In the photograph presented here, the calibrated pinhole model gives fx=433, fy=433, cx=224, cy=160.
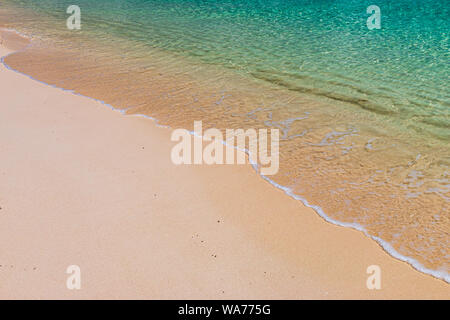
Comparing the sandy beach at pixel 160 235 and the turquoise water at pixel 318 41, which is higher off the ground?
the turquoise water at pixel 318 41

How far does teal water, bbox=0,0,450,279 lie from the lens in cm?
507

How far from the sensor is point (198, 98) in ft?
27.5

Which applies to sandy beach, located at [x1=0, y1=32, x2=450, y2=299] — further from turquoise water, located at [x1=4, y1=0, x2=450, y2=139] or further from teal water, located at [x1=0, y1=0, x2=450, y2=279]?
turquoise water, located at [x1=4, y1=0, x2=450, y2=139]

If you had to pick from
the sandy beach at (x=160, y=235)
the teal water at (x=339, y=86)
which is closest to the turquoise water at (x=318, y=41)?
the teal water at (x=339, y=86)

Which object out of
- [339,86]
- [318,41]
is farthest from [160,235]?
[318,41]

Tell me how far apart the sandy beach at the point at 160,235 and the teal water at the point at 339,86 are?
52 cm

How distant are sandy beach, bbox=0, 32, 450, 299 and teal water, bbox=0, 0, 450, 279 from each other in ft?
1.70

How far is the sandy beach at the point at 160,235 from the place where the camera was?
3.81m

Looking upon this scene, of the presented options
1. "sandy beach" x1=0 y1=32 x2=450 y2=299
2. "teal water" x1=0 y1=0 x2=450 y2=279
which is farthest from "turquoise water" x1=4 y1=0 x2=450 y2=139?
"sandy beach" x1=0 y1=32 x2=450 y2=299

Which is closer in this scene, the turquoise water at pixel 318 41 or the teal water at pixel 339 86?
the teal water at pixel 339 86

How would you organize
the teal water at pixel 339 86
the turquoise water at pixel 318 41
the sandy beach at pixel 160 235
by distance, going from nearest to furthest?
the sandy beach at pixel 160 235 → the teal water at pixel 339 86 → the turquoise water at pixel 318 41

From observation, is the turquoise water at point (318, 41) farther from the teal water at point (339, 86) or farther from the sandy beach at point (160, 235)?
the sandy beach at point (160, 235)

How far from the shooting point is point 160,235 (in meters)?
4.39
